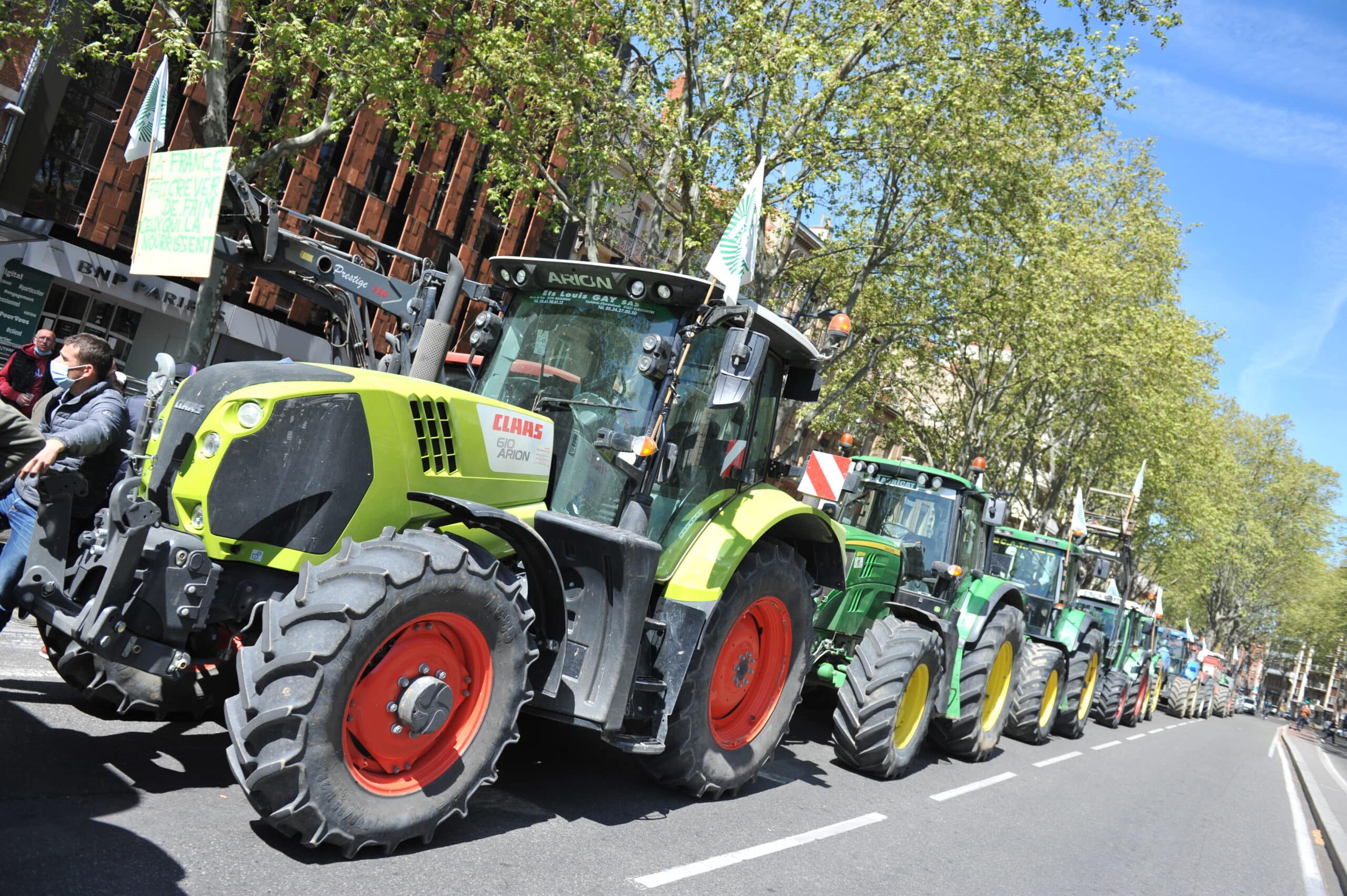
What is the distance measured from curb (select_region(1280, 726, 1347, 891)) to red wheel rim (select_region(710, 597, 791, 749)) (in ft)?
19.8

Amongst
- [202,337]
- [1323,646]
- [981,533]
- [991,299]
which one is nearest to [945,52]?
[991,299]

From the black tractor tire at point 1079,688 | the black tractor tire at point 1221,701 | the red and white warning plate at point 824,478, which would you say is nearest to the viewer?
the red and white warning plate at point 824,478

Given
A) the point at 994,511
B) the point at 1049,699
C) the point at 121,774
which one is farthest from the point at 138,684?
the point at 1049,699

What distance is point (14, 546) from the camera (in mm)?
4531

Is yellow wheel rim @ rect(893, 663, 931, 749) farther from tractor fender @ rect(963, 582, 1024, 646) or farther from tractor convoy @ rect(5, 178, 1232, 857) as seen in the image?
tractor fender @ rect(963, 582, 1024, 646)

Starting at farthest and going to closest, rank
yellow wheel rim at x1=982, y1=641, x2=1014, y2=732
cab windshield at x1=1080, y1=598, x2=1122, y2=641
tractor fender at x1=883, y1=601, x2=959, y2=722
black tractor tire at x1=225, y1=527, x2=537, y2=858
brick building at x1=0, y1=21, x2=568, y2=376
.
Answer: cab windshield at x1=1080, y1=598, x2=1122, y2=641, brick building at x1=0, y1=21, x2=568, y2=376, yellow wheel rim at x1=982, y1=641, x2=1014, y2=732, tractor fender at x1=883, y1=601, x2=959, y2=722, black tractor tire at x1=225, y1=527, x2=537, y2=858

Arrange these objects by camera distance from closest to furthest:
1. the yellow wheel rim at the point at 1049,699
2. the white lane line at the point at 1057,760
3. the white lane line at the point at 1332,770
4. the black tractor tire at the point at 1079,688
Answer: the white lane line at the point at 1057,760
the yellow wheel rim at the point at 1049,699
the black tractor tire at the point at 1079,688
the white lane line at the point at 1332,770

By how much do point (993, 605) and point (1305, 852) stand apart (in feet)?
13.3

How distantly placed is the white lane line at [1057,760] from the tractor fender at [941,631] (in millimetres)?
3186

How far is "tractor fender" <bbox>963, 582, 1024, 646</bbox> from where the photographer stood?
975cm

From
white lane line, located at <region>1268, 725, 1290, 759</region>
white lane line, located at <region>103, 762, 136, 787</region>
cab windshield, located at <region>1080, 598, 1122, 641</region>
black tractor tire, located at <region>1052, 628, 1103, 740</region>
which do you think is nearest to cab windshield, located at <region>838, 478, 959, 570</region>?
black tractor tire, located at <region>1052, 628, 1103, 740</region>

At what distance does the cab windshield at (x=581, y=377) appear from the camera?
529 cm

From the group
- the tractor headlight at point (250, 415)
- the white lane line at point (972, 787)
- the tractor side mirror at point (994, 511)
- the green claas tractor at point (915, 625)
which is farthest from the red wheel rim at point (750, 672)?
the tractor side mirror at point (994, 511)

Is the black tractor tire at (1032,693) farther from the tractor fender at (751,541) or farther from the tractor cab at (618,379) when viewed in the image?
the tractor cab at (618,379)
